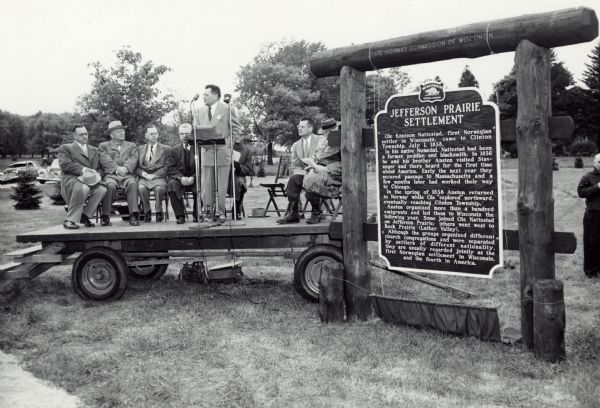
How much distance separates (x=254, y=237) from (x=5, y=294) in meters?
3.54

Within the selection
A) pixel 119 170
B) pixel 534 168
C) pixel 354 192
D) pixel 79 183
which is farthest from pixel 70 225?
pixel 534 168

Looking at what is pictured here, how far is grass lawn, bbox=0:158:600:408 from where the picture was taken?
15.1 ft

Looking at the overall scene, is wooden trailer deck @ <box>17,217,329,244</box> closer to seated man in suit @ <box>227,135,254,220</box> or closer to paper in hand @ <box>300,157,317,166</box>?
paper in hand @ <box>300,157,317,166</box>

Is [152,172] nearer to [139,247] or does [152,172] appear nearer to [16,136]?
[139,247]

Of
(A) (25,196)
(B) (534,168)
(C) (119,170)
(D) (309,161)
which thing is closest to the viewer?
(B) (534,168)

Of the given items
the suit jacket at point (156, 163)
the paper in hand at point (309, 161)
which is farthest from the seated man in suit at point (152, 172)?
the paper in hand at point (309, 161)

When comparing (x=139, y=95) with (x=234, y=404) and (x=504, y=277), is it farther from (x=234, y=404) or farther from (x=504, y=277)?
(x=234, y=404)

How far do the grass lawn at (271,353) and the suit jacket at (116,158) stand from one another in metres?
1.89

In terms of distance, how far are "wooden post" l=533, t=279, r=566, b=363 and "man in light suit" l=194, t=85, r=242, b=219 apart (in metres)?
4.80

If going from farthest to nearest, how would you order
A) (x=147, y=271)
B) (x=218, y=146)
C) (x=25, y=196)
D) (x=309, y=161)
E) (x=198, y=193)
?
(x=25, y=196)
(x=147, y=271)
(x=218, y=146)
(x=198, y=193)
(x=309, y=161)

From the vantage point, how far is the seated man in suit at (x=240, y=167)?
30.4 ft

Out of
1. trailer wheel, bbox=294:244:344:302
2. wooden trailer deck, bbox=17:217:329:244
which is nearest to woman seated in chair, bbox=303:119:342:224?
wooden trailer deck, bbox=17:217:329:244

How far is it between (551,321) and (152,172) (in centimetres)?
635

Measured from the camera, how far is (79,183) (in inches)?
340
